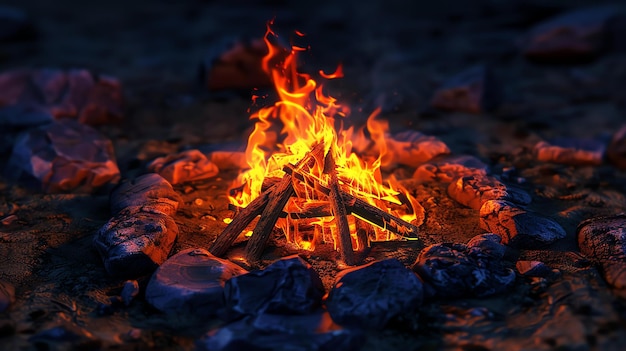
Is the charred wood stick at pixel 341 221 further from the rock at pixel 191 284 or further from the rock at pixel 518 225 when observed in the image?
the rock at pixel 518 225

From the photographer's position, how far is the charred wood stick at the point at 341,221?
4.16m

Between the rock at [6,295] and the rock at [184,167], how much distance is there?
1782 mm

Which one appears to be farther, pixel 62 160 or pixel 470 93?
pixel 470 93

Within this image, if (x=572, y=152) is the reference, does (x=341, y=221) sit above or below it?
below

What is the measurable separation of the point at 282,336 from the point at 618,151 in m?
4.05

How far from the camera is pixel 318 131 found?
505 cm

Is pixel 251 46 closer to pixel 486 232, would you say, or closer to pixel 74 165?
pixel 74 165

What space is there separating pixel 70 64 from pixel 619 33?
752 centimetres

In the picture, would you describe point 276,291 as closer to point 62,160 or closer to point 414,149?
point 414,149

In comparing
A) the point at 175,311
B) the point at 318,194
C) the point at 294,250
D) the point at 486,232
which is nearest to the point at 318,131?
the point at 318,194

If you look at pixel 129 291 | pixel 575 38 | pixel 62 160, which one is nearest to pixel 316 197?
pixel 129 291

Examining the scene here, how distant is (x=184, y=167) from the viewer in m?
5.55

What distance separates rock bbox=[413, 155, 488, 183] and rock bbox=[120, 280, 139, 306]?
2.74 metres

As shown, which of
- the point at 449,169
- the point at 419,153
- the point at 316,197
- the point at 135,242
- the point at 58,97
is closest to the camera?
the point at 135,242
